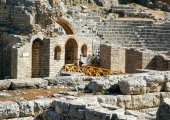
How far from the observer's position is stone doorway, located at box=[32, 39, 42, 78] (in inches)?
971

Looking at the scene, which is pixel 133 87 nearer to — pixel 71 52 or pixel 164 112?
pixel 164 112

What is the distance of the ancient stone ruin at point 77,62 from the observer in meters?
9.30

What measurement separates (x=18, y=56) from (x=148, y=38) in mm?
9699

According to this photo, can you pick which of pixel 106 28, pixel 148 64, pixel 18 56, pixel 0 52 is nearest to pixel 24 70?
pixel 18 56

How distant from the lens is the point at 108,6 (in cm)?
3953

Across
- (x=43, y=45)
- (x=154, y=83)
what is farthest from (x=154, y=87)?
(x=43, y=45)

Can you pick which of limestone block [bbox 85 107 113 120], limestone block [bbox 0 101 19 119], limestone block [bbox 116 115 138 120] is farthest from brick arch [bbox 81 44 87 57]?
limestone block [bbox 116 115 138 120]

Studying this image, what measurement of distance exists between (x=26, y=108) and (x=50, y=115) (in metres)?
0.57

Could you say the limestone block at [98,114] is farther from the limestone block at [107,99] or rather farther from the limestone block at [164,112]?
the limestone block at [107,99]

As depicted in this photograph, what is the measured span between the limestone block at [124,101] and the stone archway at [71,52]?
15.9m

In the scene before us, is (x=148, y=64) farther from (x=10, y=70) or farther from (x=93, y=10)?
(x=93, y=10)

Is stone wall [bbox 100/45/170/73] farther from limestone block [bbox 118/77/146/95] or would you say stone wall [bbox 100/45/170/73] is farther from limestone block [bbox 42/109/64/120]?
limestone block [bbox 42/109/64/120]

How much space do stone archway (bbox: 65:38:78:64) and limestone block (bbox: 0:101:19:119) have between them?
16554mm

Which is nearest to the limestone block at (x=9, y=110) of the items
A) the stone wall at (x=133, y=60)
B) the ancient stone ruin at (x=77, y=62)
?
the ancient stone ruin at (x=77, y=62)
